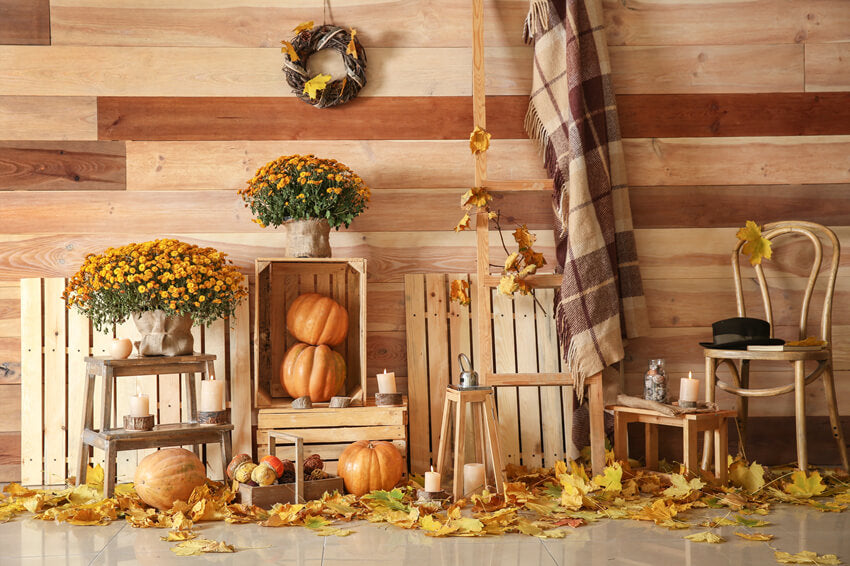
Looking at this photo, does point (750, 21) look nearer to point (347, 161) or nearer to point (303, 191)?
point (347, 161)

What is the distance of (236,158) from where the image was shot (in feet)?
9.96

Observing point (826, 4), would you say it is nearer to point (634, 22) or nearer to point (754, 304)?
point (634, 22)

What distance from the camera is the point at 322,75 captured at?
3029 mm

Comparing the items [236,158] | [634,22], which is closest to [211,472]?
[236,158]

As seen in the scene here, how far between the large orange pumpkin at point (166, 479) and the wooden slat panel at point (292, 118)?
4.24 feet

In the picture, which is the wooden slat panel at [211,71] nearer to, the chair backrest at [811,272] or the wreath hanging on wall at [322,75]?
the wreath hanging on wall at [322,75]

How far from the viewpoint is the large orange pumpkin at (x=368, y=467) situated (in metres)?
2.46

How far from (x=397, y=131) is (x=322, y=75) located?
36 centimetres

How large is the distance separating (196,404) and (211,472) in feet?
0.85

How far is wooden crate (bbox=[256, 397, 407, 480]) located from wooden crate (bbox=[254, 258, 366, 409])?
0.21 m

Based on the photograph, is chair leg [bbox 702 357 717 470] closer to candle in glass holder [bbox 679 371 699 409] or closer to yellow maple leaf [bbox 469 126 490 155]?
candle in glass holder [bbox 679 371 699 409]

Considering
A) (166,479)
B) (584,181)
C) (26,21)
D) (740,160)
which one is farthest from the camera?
(740,160)

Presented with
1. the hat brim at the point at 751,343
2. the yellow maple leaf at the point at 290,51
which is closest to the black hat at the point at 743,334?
the hat brim at the point at 751,343

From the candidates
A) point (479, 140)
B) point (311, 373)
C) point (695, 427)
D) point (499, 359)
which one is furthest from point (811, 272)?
point (311, 373)
